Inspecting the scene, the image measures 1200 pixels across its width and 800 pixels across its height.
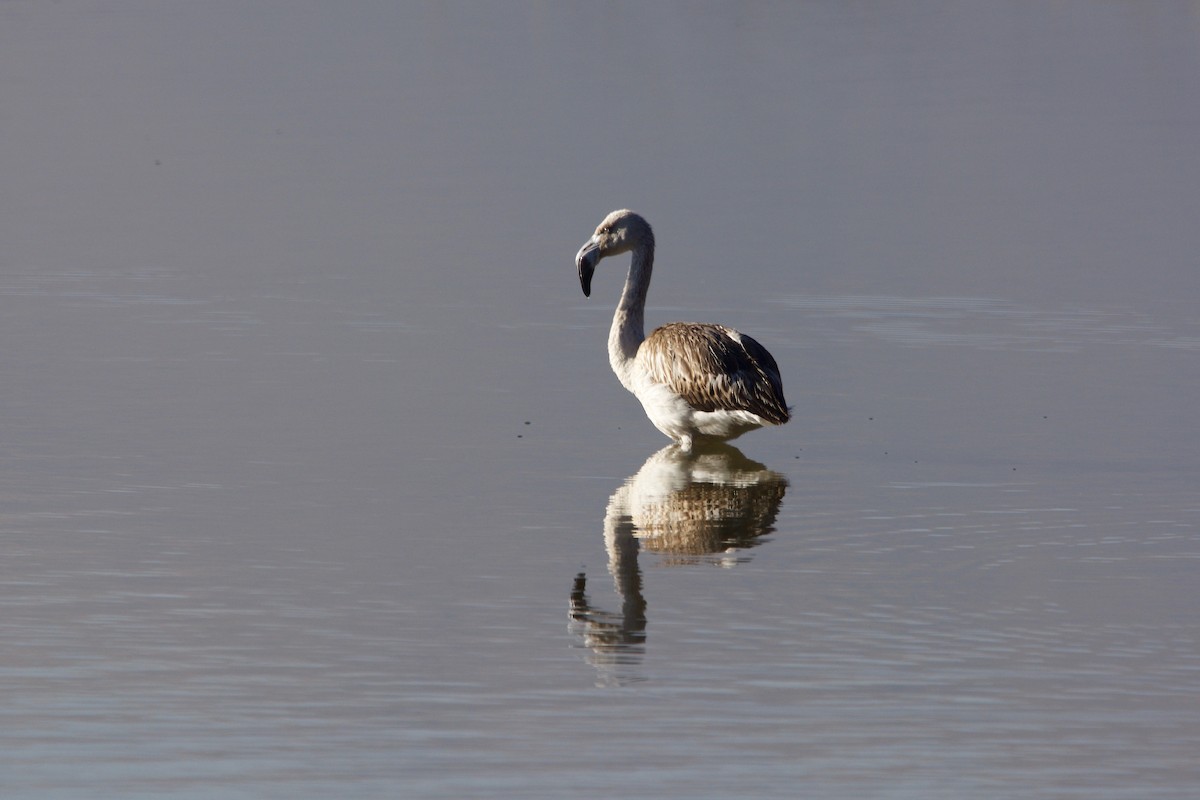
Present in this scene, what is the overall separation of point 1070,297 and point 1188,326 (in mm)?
1198

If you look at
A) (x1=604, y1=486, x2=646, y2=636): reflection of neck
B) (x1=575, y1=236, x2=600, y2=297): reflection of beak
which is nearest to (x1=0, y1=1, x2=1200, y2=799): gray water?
(x1=604, y1=486, x2=646, y2=636): reflection of neck

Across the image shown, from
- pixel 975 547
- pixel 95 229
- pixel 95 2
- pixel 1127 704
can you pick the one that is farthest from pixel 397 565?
pixel 95 2

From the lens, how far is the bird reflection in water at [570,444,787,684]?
774cm

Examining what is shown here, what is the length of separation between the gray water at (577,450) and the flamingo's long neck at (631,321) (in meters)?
0.28

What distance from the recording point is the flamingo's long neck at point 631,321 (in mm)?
12492

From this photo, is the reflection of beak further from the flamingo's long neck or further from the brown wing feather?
the brown wing feather

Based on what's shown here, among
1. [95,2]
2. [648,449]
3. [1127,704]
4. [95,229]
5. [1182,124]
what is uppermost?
[95,2]

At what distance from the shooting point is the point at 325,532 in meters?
9.16

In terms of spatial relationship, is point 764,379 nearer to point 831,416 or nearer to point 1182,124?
point 831,416

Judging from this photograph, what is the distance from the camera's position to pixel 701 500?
10.3m

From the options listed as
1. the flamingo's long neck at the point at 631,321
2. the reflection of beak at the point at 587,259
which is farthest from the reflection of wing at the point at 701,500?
the reflection of beak at the point at 587,259

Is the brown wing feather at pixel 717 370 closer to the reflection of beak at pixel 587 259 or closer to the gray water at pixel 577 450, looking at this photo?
the gray water at pixel 577 450

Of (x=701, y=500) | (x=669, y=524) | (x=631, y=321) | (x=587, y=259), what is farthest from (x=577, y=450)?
(x=587, y=259)

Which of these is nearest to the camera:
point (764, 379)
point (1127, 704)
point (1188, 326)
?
point (1127, 704)
